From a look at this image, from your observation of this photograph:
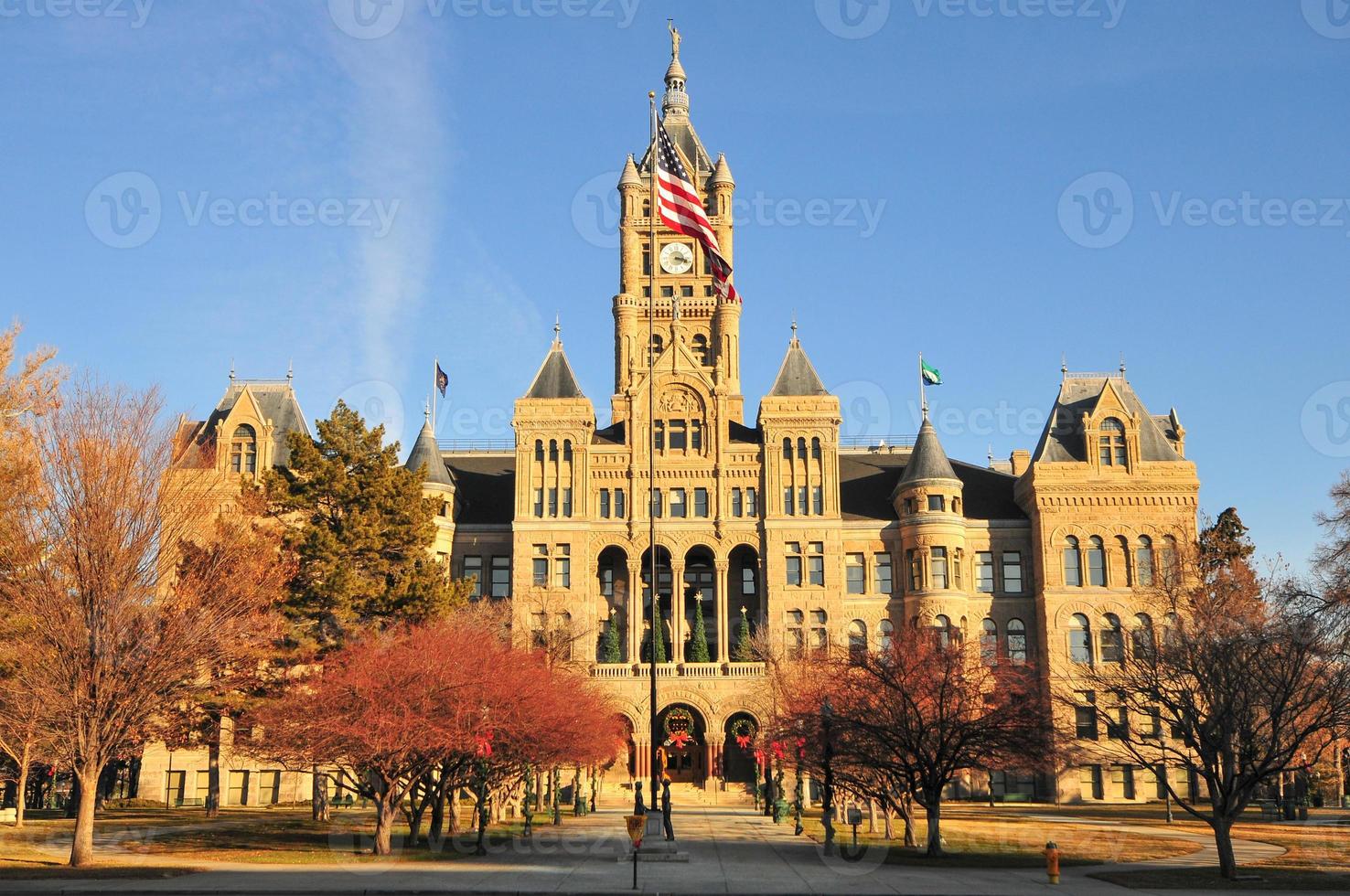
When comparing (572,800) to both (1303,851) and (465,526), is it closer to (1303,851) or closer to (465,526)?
(465,526)

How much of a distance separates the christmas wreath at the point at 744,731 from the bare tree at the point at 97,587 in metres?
38.1

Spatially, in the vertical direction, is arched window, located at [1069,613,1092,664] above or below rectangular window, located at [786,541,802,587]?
below

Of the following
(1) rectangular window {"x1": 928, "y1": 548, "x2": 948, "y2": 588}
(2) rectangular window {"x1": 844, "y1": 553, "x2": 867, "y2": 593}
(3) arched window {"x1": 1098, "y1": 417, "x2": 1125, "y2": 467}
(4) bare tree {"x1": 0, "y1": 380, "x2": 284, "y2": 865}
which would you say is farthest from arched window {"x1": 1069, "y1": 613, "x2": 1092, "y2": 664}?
(4) bare tree {"x1": 0, "y1": 380, "x2": 284, "y2": 865}

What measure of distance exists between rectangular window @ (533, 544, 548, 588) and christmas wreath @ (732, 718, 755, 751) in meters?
13.6

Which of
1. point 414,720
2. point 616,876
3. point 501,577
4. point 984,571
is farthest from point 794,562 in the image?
point 616,876

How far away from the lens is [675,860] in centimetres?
3375

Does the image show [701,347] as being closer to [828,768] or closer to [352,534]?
[352,534]

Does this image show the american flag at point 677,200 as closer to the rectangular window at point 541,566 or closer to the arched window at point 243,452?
the rectangular window at point 541,566

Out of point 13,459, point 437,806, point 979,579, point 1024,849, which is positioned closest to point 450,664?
point 437,806

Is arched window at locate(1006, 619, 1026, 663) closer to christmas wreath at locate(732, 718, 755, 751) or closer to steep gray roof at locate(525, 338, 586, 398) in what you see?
christmas wreath at locate(732, 718, 755, 751)

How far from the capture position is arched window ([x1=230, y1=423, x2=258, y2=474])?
70750mm

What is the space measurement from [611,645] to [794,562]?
1174 cm

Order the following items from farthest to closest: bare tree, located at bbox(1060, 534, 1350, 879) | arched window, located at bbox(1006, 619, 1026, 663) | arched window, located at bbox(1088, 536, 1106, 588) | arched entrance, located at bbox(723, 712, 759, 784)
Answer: arched window, located at bbox(1006, 619, 1026, 663) < arched window, located at bbox(1088, 536, 1106, 588) < arched entrance, located at bbox(723, 712, 759, 784) < bare tree, located at bbox(1060, 534, 1350, 879)

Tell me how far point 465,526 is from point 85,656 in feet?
141
